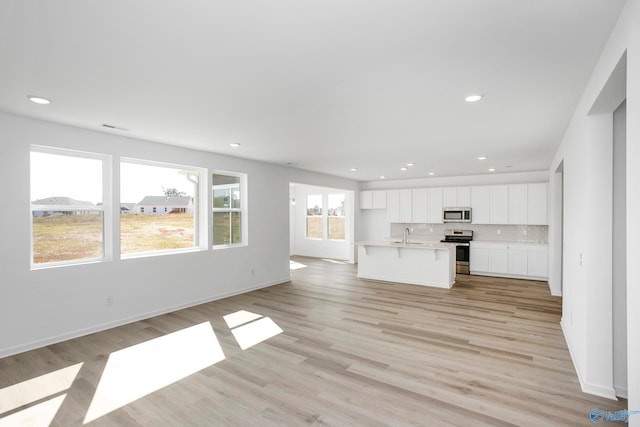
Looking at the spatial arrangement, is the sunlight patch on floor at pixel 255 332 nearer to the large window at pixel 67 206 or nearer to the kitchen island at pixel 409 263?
the large window at pixel 67 206

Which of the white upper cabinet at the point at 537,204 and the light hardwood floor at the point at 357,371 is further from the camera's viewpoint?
the white upper cabinet at the point at 537,204

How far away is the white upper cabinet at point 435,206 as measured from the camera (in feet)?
28.5

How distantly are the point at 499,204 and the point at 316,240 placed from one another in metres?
5.58

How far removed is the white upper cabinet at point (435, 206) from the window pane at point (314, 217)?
366 centimetres

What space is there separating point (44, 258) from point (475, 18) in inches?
189

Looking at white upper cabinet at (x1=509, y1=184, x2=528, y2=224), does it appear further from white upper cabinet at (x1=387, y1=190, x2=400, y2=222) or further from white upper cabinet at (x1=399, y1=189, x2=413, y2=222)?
white upper cabinet at (x1=387, y1=190, x2=400, y2=222)

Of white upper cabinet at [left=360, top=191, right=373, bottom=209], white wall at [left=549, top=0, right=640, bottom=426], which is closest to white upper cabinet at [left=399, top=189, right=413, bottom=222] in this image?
white upper cabinet at [left=360, top=191, right=373, bottom=209]

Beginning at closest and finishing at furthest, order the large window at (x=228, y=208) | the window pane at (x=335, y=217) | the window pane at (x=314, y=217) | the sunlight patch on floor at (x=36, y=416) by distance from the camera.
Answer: the sunlight patch on floor at (x=36, y=416) → the large window at (x=228, y=208) → the window pane at (x=335, y=217) → the window pane at (x=314, y=217)

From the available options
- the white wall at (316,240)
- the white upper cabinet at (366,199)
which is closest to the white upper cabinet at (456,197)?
the white upper cabinet at (366,199)

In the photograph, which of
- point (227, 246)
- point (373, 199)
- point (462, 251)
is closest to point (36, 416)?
point (227, 246)

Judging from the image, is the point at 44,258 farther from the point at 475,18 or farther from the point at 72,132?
the point at 475,18

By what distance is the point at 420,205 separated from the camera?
8992 millimetres

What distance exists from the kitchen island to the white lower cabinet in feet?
3.89

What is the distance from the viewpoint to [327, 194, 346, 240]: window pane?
35.1ft
